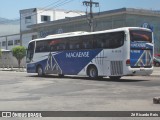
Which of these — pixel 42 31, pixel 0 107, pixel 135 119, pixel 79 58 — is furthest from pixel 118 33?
pixel 42 31

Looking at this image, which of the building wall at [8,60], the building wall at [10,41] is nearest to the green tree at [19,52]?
the building wall at [8,60]

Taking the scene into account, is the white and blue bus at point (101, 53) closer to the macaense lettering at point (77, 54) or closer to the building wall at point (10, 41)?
the macaense lettering at point (77, 54)

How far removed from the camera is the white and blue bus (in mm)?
23797

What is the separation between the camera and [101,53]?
25500 mm

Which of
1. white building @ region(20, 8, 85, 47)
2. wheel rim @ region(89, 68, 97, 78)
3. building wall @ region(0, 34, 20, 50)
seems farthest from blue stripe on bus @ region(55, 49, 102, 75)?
building wall @ region(0, 34, 20, 50)

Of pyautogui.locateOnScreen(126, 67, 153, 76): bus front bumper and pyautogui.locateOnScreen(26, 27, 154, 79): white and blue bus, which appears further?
pyautogui.locateOnScreen(26, 27, 154, 79): white and blue bus

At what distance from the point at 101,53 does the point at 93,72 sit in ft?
5.94

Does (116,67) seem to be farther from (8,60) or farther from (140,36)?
(8,60)

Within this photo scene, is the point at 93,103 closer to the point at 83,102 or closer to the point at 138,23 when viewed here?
the point at 83,102

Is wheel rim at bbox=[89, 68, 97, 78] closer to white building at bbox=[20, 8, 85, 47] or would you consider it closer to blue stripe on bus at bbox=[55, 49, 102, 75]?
blue stripe on bus at bbox=[55, 49, 102, 75]

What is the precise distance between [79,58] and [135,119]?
18.2 metres

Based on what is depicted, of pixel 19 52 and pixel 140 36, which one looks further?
pixel 19 52

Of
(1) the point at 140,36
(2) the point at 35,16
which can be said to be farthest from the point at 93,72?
(2) the point at 35,16

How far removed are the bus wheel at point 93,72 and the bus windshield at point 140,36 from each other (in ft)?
13.0
